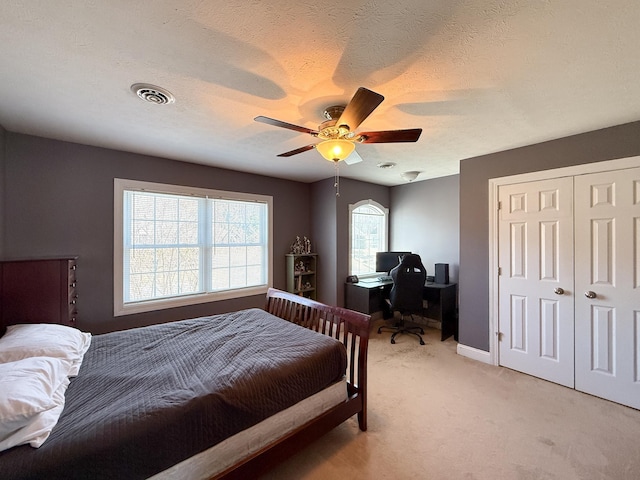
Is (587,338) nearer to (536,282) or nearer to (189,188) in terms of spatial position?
(536,282)

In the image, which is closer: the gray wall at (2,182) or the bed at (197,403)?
the bed at (197,403)

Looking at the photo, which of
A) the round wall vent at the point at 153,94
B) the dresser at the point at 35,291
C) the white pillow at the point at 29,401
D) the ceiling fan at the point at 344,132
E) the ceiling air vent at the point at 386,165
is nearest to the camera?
the white pillow at the point at 29,401

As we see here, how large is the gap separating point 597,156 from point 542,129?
57cm

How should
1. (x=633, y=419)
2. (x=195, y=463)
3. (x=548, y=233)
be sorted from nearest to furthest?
(x=195, y=463) < (x=633, y=419) < (x=548, y=233)

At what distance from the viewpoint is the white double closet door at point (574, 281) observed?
90.5 inches

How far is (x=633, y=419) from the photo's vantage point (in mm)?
2123

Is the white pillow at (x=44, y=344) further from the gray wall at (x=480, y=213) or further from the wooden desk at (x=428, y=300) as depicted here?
the gray wall at (x=480, y=213)

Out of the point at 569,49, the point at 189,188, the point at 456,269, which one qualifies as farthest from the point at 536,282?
the point at 189,188

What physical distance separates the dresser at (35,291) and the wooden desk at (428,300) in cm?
344

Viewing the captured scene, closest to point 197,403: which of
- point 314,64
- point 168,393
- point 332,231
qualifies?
point 168,393

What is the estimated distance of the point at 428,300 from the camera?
425cm

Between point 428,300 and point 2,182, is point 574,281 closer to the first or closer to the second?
point 428,300

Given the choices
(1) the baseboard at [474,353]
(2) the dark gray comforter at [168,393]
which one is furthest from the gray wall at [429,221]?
(2) the dark gray comforter at [168,393]

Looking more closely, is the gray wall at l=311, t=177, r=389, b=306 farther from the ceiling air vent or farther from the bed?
the bed
